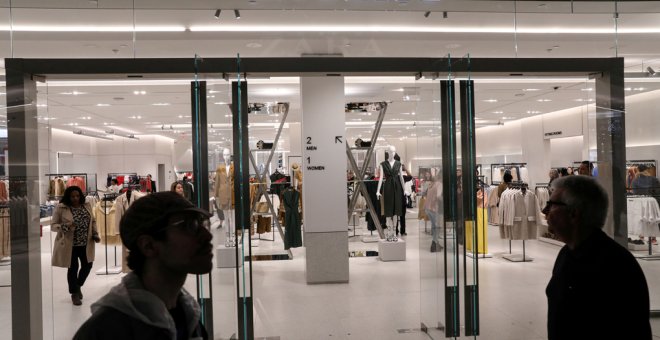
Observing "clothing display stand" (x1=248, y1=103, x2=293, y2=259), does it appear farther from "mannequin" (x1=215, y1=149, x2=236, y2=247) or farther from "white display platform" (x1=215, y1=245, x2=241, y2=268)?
"white display platform" (x1=215, y1=245, x2=241, y2=268)

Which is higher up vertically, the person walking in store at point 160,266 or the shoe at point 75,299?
the person walking in store at point 160,266

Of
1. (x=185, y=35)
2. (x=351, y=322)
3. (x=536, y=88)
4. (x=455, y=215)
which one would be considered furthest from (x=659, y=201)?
(x=185, y=35)

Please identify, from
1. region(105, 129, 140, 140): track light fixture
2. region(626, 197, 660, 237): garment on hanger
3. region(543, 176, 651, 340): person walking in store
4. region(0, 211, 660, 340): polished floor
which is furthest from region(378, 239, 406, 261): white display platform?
region(105, 129, 140, 140): track light fixture

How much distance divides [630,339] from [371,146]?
25.2 ft

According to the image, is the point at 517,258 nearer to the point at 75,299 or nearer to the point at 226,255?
the point at 226,255

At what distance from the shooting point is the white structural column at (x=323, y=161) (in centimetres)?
669

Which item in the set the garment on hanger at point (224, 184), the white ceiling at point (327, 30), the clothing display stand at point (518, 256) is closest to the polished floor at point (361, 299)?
the clothing display stand at point (518, 256)

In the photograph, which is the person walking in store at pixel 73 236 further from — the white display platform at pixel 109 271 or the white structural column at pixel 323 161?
the white structural column at pixel 323 161

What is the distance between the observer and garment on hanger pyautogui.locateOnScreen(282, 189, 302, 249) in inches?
319

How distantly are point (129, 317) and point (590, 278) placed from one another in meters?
1.57

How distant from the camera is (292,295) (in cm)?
636

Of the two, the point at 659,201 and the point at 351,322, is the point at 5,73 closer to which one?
the point at 351,322

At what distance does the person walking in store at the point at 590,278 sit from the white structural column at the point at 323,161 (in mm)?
4828

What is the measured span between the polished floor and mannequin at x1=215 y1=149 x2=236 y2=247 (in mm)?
196
